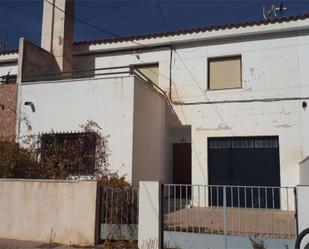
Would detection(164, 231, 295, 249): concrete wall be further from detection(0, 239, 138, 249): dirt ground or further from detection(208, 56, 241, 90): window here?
detection(208, 56, 241, 90): window

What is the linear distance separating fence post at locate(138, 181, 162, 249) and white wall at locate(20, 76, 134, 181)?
323 centimetres

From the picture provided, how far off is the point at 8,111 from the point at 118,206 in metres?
6.72

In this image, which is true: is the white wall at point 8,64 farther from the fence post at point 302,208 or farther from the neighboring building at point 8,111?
the fence post at point 302,208

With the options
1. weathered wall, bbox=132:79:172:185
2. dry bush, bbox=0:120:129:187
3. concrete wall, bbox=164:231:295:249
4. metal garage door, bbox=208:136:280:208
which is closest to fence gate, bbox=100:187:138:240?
concrete wall, bbox=164:231:295:249

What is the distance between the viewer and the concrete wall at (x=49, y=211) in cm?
942

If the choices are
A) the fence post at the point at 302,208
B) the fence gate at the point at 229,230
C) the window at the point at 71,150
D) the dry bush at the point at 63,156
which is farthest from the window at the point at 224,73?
the fence post at the point at 302,208

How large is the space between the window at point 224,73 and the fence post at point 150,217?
7.39m

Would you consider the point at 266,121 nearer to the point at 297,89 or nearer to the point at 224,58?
the point at 297,89

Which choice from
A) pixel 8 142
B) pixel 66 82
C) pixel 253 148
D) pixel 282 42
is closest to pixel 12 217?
pixel 8 142

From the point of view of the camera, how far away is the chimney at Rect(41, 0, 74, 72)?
16016 mm

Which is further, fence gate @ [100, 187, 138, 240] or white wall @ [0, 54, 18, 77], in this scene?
white wall @ [0, 54, 18, 77]

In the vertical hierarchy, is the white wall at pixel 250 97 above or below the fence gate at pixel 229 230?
above

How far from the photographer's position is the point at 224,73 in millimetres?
15281

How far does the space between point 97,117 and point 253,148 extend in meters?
5.97
